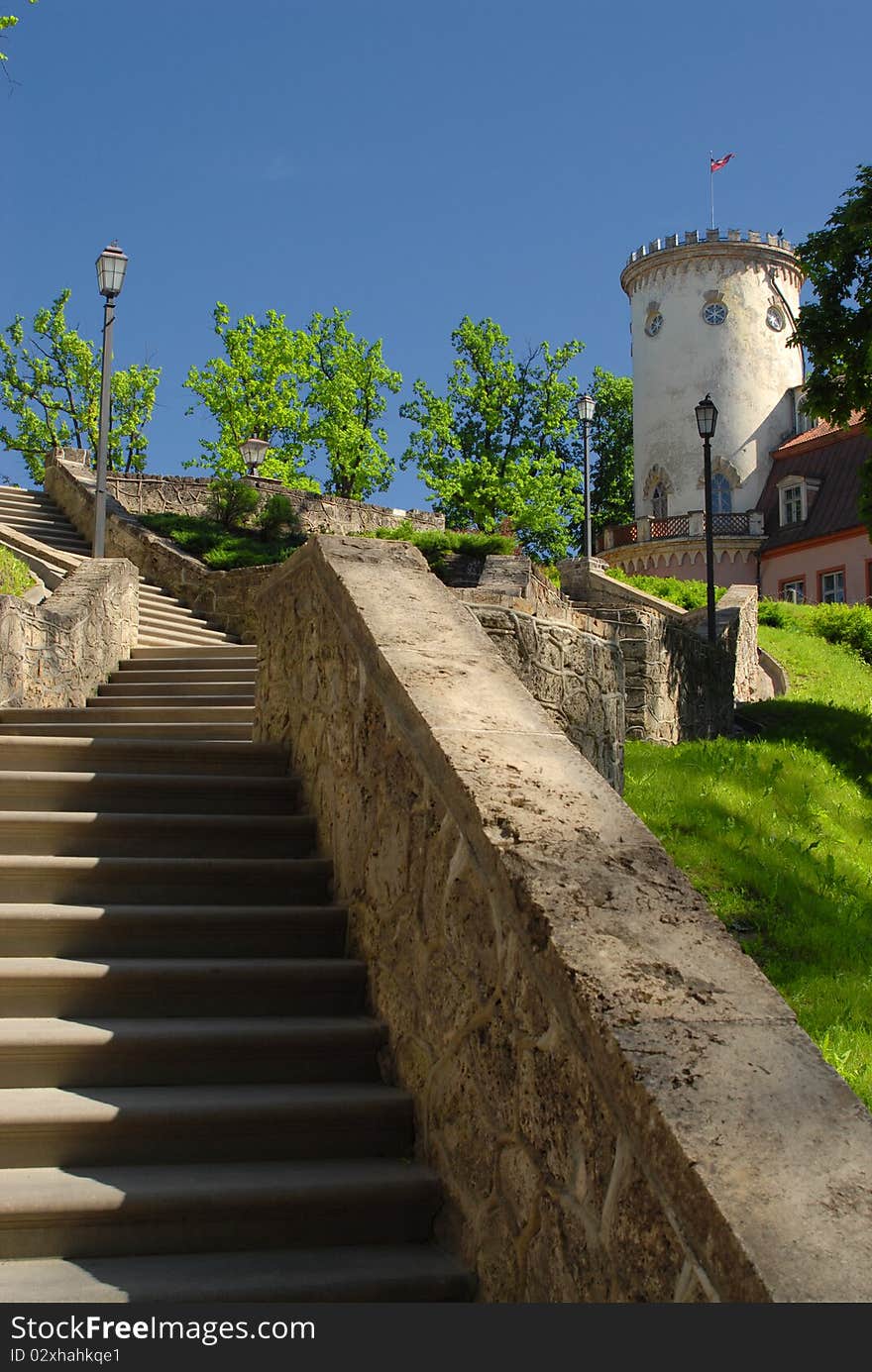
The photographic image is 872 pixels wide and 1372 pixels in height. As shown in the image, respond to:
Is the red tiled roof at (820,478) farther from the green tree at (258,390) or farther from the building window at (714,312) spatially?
the green tree at (258,390)

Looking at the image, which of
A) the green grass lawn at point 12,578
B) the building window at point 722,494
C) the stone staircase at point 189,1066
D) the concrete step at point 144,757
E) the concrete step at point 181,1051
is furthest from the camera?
the building window at point 722,494

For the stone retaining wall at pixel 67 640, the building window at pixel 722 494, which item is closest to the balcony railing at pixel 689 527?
the building window at pixel 722 494

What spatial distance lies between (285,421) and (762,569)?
16287 mm

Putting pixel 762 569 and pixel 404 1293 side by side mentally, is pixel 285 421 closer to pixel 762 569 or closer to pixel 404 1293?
pixel 762 569

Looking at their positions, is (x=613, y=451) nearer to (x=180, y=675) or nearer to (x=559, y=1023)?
(x=180, y=675)

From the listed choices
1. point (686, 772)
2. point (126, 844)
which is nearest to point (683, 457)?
point (686, 772)

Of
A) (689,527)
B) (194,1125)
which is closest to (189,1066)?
(194,1125)

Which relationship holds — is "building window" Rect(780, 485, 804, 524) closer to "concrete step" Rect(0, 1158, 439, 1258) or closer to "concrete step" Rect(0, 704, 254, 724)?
"concrete step" Rect(0, 704, 254, 724)

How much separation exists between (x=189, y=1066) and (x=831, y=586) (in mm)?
38404

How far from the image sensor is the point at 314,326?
144ft

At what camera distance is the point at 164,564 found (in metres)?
18.1

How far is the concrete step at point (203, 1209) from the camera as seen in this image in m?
3.13

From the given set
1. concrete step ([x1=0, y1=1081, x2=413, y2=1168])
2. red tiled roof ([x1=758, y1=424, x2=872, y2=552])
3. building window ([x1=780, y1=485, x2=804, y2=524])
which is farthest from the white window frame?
concrete step ([x1=0, y1=1081, x2=413, y2=1168])

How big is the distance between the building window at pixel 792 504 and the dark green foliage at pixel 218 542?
2267 centimetres
